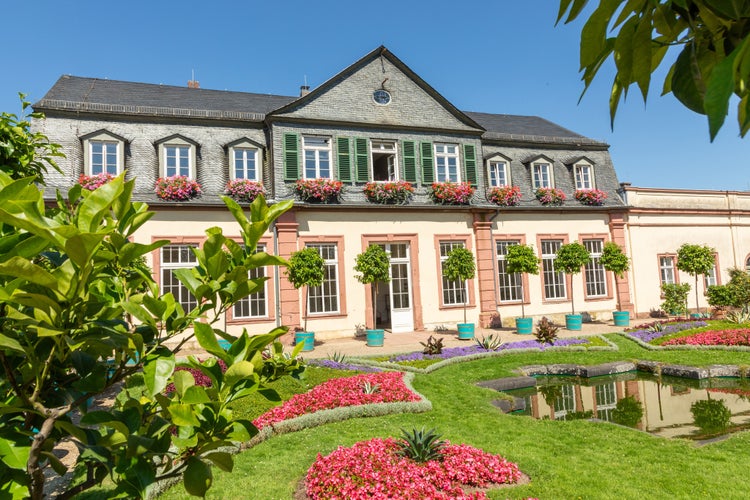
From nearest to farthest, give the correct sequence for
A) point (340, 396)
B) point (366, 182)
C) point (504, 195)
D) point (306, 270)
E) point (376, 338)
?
1. point (340, 396)
2. point (306, 270)
3. point (376, 338)
4. point (366, 182)
5. point (504, 195)

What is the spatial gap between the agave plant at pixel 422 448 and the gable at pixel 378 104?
42.3 ft

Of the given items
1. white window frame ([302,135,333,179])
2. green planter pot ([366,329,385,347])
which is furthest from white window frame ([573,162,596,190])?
green planter pot ([366,329,385,347])

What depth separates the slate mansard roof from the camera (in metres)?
15.2

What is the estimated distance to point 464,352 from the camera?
1300 cm

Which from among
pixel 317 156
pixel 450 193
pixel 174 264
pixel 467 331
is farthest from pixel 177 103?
pixel 467 331

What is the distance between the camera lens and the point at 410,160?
17.6 m

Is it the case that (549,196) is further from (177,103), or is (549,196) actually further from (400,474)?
(400,474)

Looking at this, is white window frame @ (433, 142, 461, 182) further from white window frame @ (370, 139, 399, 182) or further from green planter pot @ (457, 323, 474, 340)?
green planter pot @ (457, 323, 474, 340)

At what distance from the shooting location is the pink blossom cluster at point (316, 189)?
52.4ft

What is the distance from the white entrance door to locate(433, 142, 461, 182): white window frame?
3.09m

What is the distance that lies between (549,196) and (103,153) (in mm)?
16158

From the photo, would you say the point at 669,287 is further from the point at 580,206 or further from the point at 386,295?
the point at 386,295

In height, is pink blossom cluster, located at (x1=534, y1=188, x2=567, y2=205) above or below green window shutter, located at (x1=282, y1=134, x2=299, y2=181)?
below

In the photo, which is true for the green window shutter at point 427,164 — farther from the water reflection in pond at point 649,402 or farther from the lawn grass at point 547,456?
the lawn grass at point 547,456
